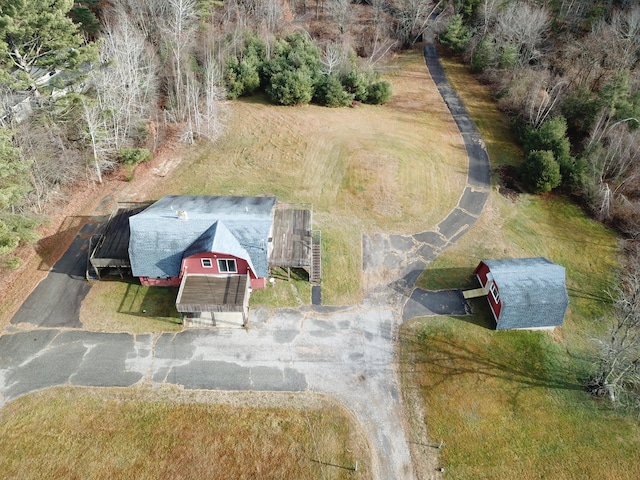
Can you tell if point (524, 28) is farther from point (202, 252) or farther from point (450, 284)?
point (202, 252)

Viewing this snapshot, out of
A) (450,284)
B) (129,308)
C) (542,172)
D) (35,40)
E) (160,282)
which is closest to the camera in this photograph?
(129,308)

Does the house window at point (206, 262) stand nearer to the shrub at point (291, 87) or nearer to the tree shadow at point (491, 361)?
the tree shadow at point (491, 361)

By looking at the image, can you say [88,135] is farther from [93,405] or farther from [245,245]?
[93,405]

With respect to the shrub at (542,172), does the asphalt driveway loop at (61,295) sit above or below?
below

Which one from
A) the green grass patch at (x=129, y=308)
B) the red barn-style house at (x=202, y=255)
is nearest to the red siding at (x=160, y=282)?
the red barn-style house at (x=202, y=255)

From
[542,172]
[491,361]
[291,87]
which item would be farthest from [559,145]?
[291,87]

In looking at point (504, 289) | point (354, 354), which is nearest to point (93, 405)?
point (354, 354)
